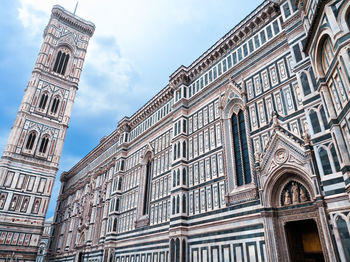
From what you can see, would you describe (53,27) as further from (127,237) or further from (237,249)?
(237,249)

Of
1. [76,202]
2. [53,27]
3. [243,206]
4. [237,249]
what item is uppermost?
[53,27]

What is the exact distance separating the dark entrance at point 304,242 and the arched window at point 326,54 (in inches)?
297

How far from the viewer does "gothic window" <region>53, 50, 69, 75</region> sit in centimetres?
4656

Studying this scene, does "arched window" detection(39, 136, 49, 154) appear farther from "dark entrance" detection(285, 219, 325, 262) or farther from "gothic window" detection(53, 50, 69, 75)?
"dark entrance" detection(285, 219, 325, 262)

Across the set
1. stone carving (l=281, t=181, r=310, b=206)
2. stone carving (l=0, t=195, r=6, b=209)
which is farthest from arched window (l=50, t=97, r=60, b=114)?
stone carving (l=281, t=181, r=310, b=206)

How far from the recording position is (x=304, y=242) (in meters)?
13.3

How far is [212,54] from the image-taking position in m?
21.1

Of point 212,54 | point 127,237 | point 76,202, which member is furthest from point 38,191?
point 212,54

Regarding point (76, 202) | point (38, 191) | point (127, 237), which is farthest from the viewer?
point (76, 202)

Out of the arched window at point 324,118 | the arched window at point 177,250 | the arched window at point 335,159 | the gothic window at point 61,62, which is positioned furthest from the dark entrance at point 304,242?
the gothic window at point 61,62

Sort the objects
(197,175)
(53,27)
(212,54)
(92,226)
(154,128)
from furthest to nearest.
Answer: (53,27) < (92,226) < (154,128) < (212,54) < (197,175)

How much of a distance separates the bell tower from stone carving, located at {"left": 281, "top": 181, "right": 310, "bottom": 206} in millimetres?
34679

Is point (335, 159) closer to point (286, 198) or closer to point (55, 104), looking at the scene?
point (286, 198)

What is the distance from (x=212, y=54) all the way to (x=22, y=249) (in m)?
34.2
